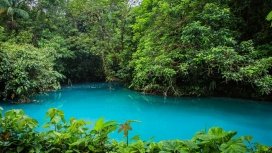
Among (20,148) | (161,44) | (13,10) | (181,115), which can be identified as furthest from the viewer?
(13,10)

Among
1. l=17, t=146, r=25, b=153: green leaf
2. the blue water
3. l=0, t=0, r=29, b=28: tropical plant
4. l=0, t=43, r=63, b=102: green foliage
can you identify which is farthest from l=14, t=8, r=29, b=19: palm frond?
l=17, t=146, r=25, b=153: green leaf

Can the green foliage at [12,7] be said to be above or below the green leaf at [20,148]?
above

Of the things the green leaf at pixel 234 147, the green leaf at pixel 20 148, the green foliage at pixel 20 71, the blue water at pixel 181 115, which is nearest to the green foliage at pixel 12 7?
the green foliage at pixel 20 71

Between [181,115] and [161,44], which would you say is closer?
[181,115]

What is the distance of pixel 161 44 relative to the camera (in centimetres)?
831

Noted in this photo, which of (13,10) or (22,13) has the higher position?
(13,10)

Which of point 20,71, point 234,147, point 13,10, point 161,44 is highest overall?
point 13,10

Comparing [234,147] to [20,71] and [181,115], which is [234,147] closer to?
[181,115]

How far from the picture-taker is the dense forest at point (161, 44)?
6.61 meters

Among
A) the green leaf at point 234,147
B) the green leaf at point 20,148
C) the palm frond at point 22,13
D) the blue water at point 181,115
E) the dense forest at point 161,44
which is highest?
the palm frond at point 22,13

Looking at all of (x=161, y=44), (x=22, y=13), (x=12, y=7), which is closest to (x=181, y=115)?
(x=161, y=44)

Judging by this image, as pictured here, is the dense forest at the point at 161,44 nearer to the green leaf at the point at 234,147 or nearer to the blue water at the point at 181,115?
the blue water at the point at 181,115

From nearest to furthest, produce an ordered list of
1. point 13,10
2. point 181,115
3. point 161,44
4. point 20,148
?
point 20,148
point 181,115
point 161,44
point 13,10

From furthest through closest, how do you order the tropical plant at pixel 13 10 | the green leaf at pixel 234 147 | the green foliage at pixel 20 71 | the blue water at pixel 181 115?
the tropical plant at pixel 13 10 < the green foliage at pixel 20 71 < the blue water at pixel 181 115 < the green leaf at pixel 234 147
